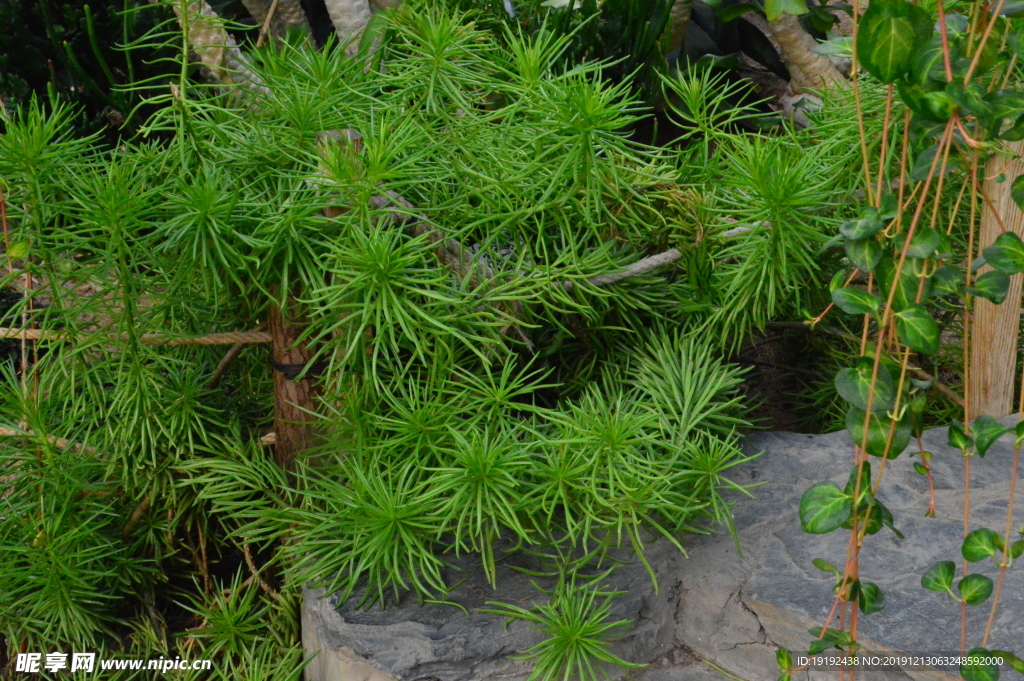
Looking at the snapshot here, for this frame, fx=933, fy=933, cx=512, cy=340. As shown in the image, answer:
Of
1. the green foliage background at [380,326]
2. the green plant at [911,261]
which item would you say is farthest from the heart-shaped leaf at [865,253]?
the green foliage background at [380,326]

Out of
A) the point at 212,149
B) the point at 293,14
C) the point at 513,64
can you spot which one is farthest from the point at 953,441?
the point at 293,14

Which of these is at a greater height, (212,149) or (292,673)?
(212,149)

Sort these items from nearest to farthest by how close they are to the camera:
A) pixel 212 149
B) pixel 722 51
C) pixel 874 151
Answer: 1. pixel 212 149
2. pixel 874 151
3. pixel 722 51

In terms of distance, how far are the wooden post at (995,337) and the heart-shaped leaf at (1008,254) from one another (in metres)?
0.56

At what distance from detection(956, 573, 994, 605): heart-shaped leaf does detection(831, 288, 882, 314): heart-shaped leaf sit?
0.82 ft

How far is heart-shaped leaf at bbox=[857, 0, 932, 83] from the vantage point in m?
0.75

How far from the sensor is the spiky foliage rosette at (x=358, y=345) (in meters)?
1.13

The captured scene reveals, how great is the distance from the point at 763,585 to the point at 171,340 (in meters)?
0.86

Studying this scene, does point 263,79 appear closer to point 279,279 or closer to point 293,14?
point 279,279

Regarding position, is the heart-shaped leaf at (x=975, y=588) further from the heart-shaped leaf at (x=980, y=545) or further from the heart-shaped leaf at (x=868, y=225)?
the heart-shaped leaf at (x=868, y=225)

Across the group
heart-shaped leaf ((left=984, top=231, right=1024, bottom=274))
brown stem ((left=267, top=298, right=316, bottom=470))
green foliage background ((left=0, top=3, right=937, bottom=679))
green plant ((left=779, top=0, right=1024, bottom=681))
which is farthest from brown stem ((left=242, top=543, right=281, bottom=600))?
heart-shaped leaf ((left=984, top=231, right=1024, bottom=274))

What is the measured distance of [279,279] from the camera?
1.24 m

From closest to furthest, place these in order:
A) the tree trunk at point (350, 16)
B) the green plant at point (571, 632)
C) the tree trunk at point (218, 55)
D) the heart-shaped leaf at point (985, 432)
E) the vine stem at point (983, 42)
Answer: the vine stem at point (983, 42) → the heart-shaped leaf at point (985, 432) → the green plant at point (571, 632) → the tree trunk at point (218, 55) → the tree trunk at point (350, 16)

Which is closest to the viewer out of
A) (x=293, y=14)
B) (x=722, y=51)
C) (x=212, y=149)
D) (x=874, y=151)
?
(x=212, y=149)
